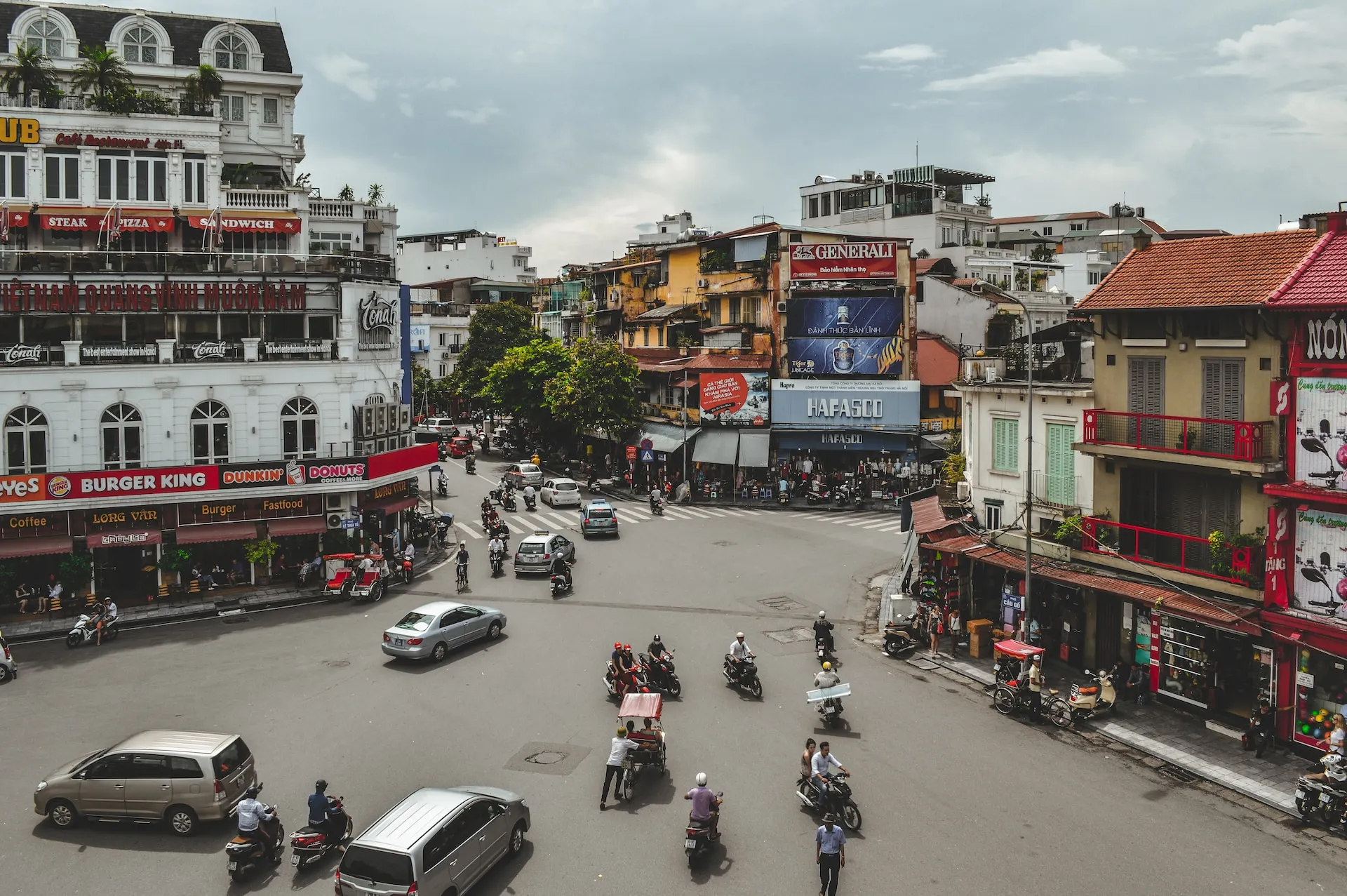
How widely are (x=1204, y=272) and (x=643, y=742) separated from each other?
17141 millimetres

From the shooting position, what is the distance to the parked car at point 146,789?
1631cm

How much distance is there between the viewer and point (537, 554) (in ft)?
119

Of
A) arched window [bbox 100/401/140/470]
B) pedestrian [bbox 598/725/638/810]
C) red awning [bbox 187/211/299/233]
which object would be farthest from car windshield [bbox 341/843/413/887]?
red awning [bbox 187/211/299/233]

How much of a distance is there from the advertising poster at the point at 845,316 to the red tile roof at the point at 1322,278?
33.2 meters

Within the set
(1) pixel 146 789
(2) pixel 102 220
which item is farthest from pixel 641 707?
(2) pixel 102 220

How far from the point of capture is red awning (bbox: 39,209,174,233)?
40.0m

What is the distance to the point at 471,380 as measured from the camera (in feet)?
281

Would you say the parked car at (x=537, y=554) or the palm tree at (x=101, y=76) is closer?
the parked car at (x=537, y=554)

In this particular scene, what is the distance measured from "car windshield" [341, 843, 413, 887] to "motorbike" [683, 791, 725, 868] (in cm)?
434

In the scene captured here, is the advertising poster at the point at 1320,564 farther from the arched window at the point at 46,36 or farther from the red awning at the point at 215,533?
the arched window at the point at 46,36

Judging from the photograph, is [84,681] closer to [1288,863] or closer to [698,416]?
[1288,863]

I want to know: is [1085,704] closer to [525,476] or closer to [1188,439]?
[1188,439]

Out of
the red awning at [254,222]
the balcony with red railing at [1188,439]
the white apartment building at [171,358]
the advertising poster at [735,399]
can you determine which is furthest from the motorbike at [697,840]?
the advertising poster at [735,399]

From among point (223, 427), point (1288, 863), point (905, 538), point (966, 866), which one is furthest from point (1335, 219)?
point (223, 427)
